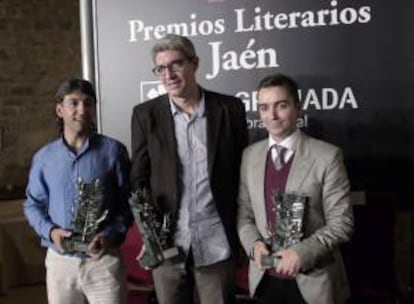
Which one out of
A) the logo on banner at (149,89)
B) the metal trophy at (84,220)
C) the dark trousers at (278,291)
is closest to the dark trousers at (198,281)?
the dark trousers at (278,291)

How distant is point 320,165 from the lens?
1897 millimetres

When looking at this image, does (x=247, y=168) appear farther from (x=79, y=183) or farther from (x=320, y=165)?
(x=79, y=183)

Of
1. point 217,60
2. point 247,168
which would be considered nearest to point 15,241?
point 217,60

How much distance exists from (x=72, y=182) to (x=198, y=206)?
0.40m

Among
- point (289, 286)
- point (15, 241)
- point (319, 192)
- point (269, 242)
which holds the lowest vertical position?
point (15, 241)

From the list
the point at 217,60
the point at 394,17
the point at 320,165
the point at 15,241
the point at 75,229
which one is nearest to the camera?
the point at 320,165

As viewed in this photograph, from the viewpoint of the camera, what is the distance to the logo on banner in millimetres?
2613

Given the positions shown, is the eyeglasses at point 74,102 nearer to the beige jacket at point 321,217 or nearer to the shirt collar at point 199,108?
the shirt collar at point 199,108

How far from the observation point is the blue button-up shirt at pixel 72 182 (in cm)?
211

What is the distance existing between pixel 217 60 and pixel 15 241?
10.2 ft

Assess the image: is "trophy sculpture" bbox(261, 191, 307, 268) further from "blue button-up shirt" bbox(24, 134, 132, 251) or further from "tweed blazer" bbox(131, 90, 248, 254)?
"blue button-up shirt" bbox(24, 134, 132, 251)

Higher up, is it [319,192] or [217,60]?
[217,60]

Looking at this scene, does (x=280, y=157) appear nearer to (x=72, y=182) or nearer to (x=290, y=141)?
(x=290, y=141)

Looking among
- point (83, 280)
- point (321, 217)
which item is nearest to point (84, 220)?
point (83, 280)
